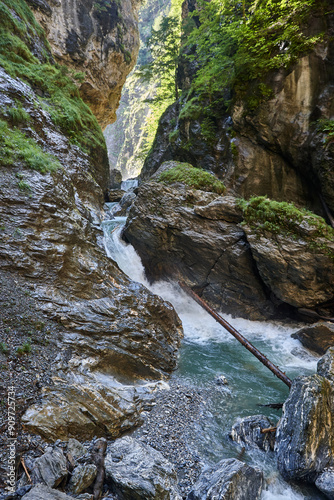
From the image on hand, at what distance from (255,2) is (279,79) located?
5.02 m

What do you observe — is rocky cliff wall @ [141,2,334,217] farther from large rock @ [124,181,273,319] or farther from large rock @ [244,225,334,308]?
large rock @ [124,181,273,319]

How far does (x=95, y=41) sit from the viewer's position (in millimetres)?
22344

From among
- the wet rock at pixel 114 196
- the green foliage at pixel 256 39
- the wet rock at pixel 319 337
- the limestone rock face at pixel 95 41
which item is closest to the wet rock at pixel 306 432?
the wet rock at pixel 319 337

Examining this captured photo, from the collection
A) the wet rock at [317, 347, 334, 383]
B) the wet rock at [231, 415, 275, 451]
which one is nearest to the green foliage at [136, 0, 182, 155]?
the wet rock at [317, 347, 334, 383]

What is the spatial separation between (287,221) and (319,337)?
470cm

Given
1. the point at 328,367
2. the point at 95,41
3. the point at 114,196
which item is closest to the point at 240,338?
the point at 328,367

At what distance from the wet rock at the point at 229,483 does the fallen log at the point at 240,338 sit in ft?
10.6

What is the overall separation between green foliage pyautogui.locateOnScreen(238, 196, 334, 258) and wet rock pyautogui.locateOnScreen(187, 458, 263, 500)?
8.15m

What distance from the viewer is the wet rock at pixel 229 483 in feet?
12.3

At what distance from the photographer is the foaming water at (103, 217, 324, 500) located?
4988mm

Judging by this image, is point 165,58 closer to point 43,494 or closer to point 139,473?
point 139,473

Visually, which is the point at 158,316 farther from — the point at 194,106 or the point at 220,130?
the point at 194,106

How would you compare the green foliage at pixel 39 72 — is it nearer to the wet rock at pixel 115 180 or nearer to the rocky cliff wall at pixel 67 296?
the rocky cliff wall at pixel 67 296

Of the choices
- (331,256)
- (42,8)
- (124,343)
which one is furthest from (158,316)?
(42,8)
